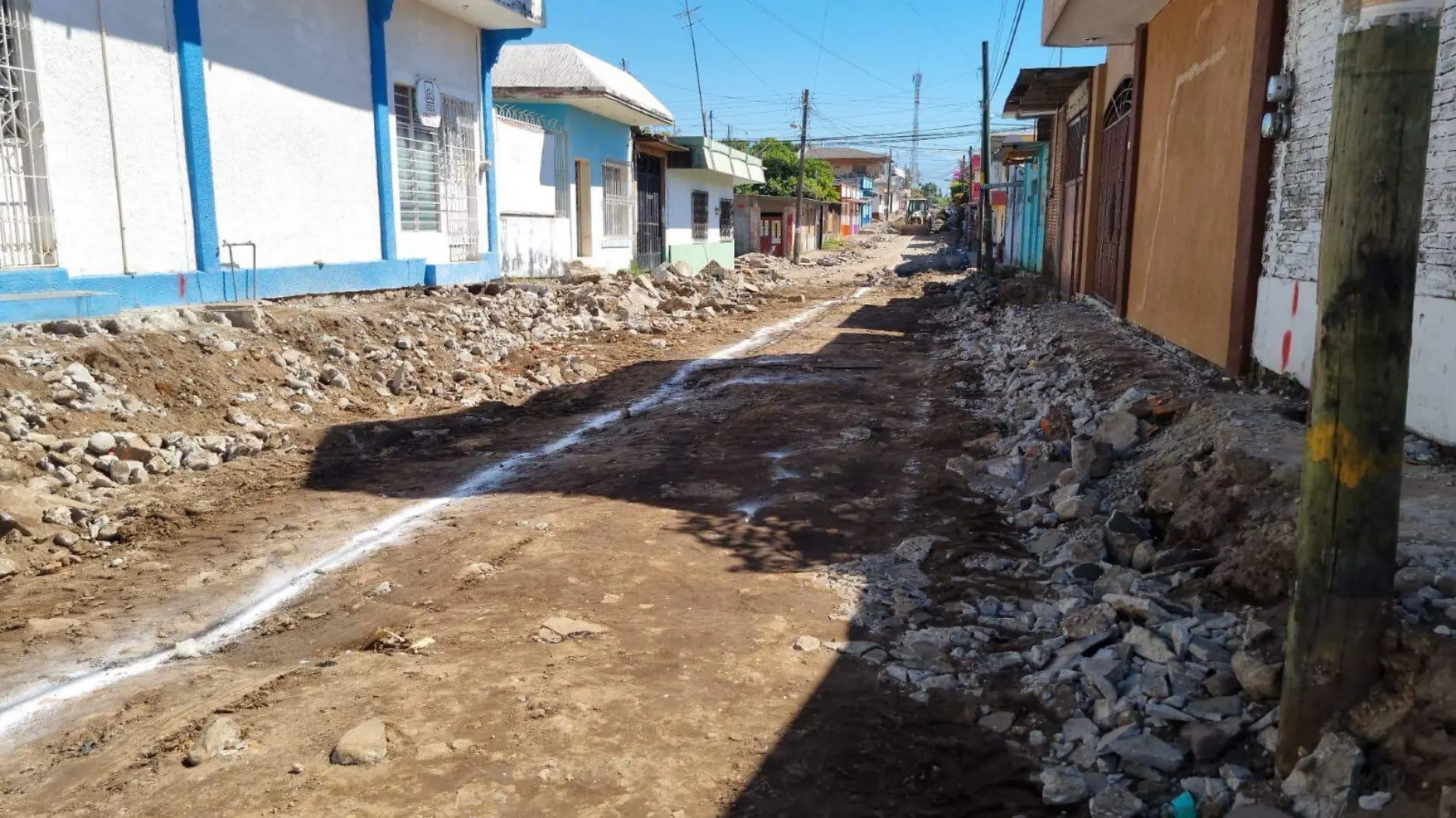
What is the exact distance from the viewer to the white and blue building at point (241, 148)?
734cm

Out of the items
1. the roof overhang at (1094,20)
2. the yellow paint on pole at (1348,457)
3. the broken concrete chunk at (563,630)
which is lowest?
the broken concrete chunk at (563,630)

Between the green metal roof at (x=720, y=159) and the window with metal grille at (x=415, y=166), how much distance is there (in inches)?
451

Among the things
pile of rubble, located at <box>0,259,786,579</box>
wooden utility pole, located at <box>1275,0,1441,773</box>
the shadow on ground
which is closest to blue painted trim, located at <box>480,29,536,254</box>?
pile of rubble, located at <box>0,259,786,579</box>

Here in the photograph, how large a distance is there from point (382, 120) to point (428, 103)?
3.72ft

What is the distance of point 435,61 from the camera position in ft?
43.3

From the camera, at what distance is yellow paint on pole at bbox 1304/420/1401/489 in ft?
7.79

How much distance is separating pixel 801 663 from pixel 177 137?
8.13m

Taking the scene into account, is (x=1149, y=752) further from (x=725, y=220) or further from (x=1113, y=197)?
(x=725, y=220)

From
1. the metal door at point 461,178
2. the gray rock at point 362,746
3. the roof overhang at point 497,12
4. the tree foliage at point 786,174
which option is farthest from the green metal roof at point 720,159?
the gray rock at point 362,746

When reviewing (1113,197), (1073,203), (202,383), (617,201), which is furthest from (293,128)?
(1073,203)

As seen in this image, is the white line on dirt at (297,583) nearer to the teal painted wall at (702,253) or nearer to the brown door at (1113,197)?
the brown door at (1113,197)

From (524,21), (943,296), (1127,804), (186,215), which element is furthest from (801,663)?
(943,296)

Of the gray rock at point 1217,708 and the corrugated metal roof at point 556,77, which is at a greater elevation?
the corrugated metal roof at point 556,77

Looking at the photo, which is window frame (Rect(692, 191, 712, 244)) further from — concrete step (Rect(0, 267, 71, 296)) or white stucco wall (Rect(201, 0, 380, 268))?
concrete step (Rect(0, 267, 71, 296))
